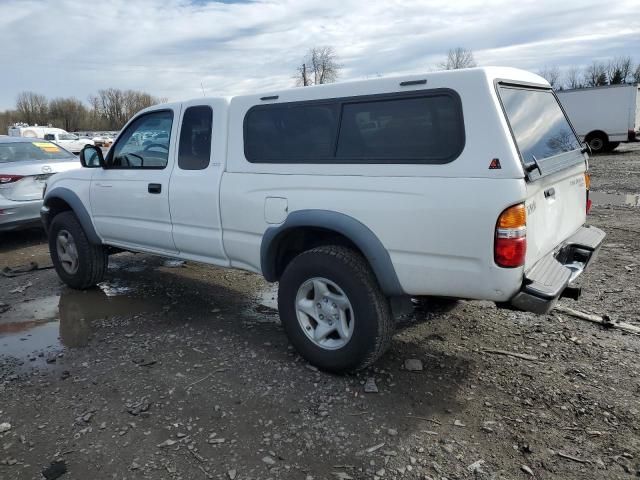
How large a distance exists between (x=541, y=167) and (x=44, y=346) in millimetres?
4015

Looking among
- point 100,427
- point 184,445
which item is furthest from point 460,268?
point 100,427

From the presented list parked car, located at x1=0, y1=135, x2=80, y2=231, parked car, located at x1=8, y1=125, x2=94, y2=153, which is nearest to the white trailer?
parked car, located at x1=0, y1=135, x2=80, y2=231

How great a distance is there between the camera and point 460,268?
9.82 feet

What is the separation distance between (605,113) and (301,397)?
21220 mm

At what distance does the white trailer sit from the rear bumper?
1787 cm

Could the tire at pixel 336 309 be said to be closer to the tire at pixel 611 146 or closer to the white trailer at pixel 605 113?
the white trailer at pixel 605 113

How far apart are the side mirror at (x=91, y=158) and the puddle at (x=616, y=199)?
8639mm

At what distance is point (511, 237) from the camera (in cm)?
281

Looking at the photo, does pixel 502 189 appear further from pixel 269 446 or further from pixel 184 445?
pixel 184 445

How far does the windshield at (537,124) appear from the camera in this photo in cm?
310

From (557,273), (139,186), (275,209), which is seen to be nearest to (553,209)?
(557,273)

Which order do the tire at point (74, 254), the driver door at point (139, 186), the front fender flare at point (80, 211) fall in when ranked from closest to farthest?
the driver door at point (139, 186), the front fender flare at point (80, 211), the tire at point (74, 254)

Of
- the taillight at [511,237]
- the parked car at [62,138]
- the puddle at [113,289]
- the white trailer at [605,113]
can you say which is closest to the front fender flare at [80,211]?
the puddle at [113,289]

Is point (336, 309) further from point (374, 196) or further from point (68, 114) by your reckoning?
point (68, 114)
